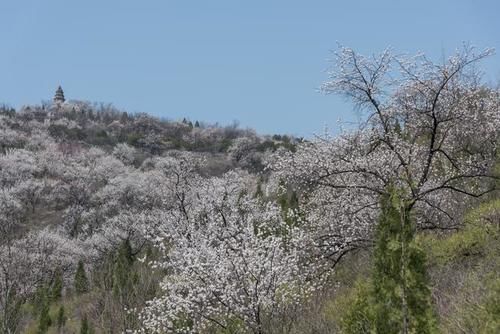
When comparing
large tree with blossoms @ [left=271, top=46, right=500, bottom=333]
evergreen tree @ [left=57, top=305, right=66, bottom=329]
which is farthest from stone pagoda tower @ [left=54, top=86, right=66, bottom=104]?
large tree with blossoms @ [left=271, top=46, right=500, bottom=333]

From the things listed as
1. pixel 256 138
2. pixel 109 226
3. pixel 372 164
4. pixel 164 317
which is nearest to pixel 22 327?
pixel 109 226

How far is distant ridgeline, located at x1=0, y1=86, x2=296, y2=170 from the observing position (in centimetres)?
9400

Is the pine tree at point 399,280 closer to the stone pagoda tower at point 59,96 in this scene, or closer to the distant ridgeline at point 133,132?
the distant ridgeline at point 133,132

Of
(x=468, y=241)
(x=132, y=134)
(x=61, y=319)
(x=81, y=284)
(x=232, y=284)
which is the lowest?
(x=61, y=319)

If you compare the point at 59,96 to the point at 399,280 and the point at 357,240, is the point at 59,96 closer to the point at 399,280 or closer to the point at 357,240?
the point at 357,240

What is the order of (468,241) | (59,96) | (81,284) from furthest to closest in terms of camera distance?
(59,96) → (81,284) → (468,241)

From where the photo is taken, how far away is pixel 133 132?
10656 cm

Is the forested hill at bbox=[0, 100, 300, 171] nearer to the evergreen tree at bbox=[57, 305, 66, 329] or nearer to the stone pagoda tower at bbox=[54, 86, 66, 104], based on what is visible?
the stone pagoda tower at bbox=[54, 86, 66, 104]

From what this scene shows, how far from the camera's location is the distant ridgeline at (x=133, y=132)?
9400 centimetres

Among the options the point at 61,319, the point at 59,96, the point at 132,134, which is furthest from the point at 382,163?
the point at 59,96

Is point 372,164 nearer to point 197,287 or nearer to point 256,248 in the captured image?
point 256,248

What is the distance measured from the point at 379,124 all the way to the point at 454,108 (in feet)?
6.75

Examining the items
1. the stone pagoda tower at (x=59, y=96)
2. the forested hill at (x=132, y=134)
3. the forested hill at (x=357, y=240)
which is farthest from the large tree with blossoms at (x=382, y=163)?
the stone pagoda tower at (x=59, y=96)

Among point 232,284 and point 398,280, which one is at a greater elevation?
point 398,280
